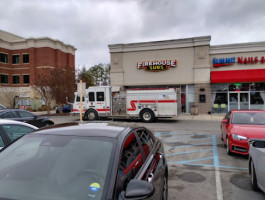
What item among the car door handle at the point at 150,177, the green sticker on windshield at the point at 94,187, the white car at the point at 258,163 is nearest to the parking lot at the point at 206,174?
the white car at the point at 258,163

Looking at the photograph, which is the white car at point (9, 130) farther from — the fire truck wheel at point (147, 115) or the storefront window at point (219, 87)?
the storefront window at point (219, 87)

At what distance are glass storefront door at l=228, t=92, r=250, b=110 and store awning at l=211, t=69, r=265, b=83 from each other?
187 cm

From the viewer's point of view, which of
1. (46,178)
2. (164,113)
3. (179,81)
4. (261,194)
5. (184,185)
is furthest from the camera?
(179,81)

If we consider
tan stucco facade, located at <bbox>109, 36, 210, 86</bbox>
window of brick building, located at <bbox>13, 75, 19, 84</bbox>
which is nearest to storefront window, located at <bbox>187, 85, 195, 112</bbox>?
tan stucco facade, located at <bbox>109, 36, 210, 86</bbox>

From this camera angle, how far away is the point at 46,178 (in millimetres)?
2270

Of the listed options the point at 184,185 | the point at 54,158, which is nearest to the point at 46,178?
the point at 54,158

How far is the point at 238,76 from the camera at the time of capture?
66.7 feet

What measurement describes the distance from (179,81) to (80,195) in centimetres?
2136

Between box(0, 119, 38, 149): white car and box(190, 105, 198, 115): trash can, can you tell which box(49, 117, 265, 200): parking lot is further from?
box(190, 105, 198, 115): trash can

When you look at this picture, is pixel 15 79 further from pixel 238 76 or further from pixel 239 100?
pixel 239 100

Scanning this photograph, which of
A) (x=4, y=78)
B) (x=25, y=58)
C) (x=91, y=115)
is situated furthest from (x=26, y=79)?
(x=91, y=115)

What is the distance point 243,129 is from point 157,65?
17003 millimetres

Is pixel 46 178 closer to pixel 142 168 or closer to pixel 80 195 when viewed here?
pixel 80 195

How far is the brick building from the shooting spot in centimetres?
3797
